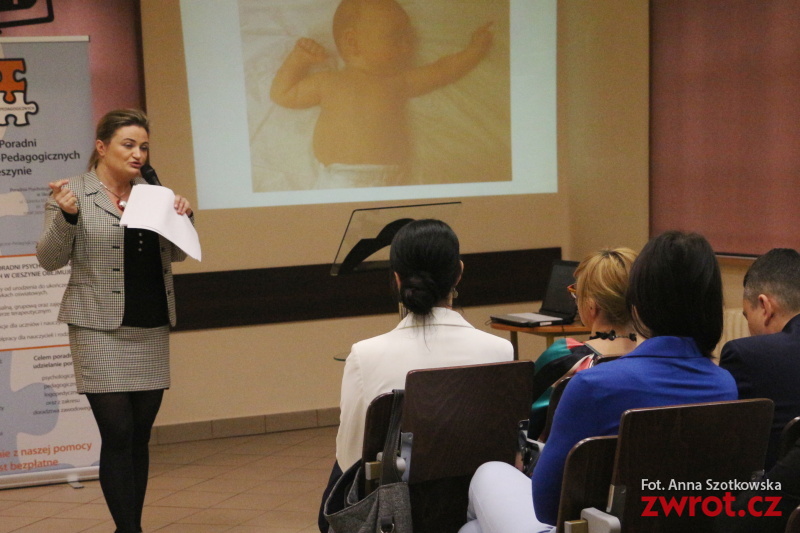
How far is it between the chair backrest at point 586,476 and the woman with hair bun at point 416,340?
2.07ft

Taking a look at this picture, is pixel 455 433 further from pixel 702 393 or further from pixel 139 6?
pixel 139 6

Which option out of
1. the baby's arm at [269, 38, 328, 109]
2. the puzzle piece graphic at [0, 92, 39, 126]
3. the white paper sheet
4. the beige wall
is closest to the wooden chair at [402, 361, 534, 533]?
the white paper sheet

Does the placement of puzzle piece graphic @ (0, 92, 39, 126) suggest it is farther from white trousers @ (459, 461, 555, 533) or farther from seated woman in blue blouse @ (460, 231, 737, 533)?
seated woman in blue blouse @ (460, 231, 737, 533)

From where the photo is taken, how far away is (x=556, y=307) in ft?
14.5

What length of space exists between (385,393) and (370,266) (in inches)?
Answer: 79.1

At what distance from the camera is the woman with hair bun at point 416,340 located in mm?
2148

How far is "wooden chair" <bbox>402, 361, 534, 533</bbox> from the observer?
79.5 inches

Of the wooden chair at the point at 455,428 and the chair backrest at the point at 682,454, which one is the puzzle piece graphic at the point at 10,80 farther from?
the chair backrest at the point at 682,454

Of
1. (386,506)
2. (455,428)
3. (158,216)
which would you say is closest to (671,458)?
(455,428)

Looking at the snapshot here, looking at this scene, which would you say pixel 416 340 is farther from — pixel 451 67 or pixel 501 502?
pixel 451 67

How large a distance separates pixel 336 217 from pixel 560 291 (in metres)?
1.46

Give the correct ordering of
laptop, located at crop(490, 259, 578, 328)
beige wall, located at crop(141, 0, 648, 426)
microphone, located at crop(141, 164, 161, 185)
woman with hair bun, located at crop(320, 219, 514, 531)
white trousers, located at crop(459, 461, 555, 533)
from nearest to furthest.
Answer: white trousers, located at crop(459, 461, 555, 533), woman with hair bun, located at crop(320, 219, 514, 531), microphone, located at crop(141, 164, 161, 185), laptop, located at crop(490, 259, 578, 328), beige wall, located at crop(141, 0, 648, 426)

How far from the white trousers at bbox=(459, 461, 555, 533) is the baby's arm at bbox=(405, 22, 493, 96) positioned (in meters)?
3.59

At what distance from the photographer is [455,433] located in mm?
2082
